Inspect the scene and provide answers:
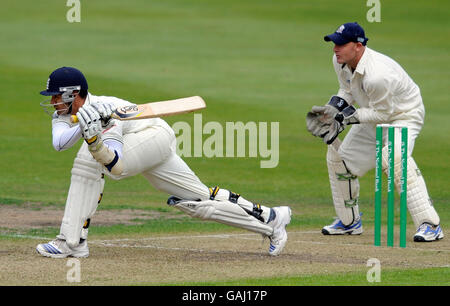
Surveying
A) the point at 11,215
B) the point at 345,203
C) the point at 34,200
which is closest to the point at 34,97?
the point at 34,200

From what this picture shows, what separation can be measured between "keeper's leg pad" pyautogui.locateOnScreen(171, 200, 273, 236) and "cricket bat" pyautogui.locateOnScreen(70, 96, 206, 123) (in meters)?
0.62

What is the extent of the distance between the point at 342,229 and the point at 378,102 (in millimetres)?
1207

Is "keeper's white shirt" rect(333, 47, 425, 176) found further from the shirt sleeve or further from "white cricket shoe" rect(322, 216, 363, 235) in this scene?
"white cricket shoe" rect(322, 216, 363, 235)

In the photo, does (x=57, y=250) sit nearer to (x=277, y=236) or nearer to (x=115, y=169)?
(x=115, y=169)

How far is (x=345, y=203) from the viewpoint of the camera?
A: 772 centimetres

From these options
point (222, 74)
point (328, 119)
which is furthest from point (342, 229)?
point (222, 74)

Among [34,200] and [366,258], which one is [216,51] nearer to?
[34,200]

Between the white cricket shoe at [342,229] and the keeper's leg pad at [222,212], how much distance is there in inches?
54.6

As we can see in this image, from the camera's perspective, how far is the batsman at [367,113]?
704cm

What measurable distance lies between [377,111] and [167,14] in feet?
68.4

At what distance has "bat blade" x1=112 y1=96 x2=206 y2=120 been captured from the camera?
235 inches

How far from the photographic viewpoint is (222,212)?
631 centimetres

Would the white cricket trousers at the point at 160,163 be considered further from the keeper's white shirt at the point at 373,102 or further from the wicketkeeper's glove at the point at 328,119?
the keeper's white shirt at the point at 373,102

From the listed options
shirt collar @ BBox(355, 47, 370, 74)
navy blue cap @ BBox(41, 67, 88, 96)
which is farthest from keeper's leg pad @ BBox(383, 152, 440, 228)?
navy blue cap @ BBox(41, 67, 88, 96)
